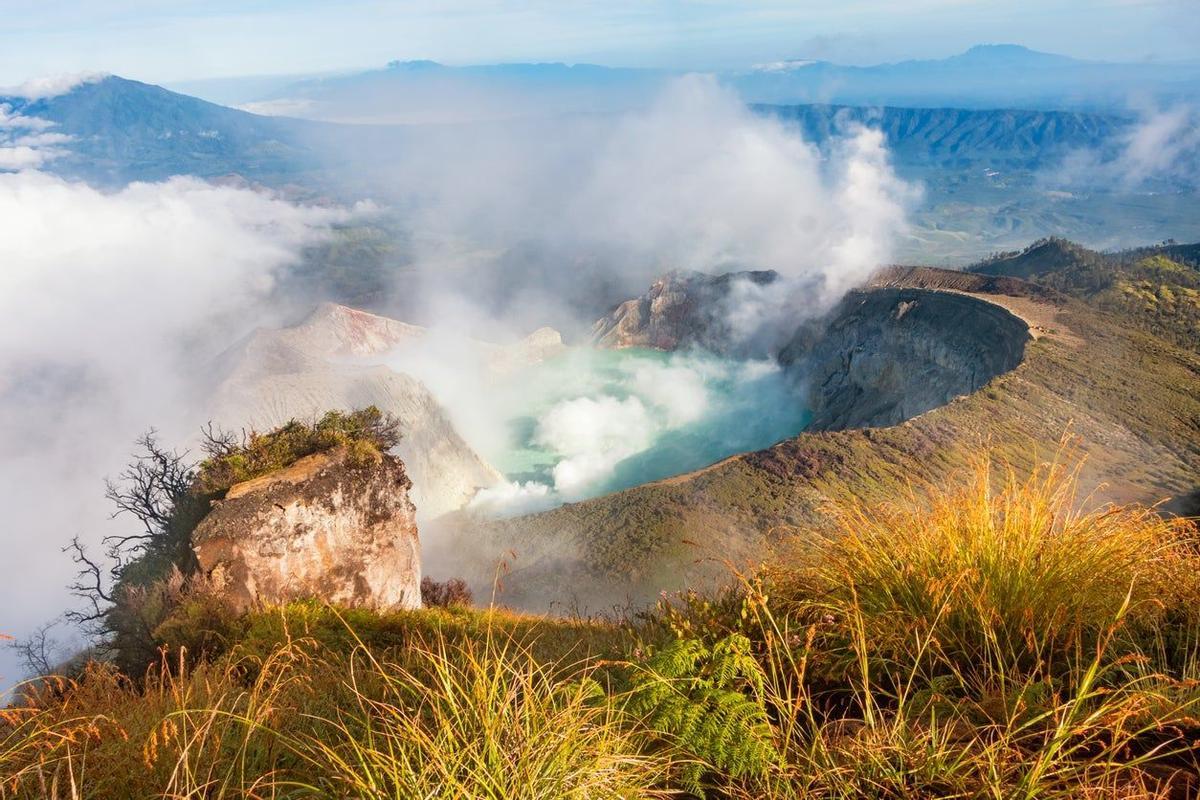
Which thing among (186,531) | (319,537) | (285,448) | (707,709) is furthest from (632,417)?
(707,709)

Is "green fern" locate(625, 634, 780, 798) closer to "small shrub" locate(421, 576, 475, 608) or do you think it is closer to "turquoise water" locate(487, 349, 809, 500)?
"small shrub" locate(421, 576, 475, 608)

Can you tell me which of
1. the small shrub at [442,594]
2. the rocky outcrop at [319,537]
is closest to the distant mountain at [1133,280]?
the small shrub at [442,594]

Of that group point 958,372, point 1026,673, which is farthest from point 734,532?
point 1026,673

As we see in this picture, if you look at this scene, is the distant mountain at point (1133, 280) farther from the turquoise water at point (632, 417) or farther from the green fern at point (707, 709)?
the green fern at point (707, 709)

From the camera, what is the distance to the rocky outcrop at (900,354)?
60.5 m

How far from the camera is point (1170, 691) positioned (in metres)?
3.18

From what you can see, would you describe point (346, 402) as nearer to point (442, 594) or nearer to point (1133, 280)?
point (442, 594)

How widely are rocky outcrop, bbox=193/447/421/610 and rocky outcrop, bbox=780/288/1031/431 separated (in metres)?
52.9

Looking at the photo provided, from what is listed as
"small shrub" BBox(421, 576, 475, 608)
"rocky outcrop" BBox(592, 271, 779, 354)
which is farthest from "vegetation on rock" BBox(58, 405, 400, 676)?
"rocky outcrop" BBox(592, 271, 779, 354)

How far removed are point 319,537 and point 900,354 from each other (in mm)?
67929

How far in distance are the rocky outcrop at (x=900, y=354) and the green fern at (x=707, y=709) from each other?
59.3m

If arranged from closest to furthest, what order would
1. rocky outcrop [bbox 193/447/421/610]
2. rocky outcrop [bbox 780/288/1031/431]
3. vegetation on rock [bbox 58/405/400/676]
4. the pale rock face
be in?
vegetation on rock [bbox 58/405/400/676] → rocky outcrop [bbox 193/447/421/610] → the pale rock face → rocky outcrop [bbox 780/288/1031/431]

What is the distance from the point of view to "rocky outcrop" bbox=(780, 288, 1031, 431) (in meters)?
60.5

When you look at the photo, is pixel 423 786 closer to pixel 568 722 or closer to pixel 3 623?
pixel 568 722
